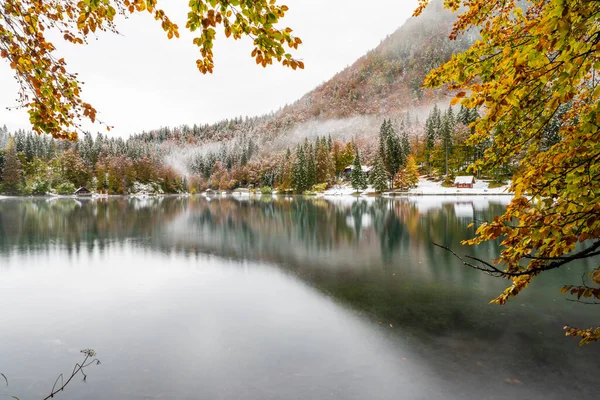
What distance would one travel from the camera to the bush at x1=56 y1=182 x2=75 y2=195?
112 metres

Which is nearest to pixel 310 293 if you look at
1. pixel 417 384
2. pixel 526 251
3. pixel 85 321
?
pixel 417 384

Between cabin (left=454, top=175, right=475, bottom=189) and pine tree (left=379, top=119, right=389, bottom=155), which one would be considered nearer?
cabin (left=454, top=175, right=475, bottom=189)

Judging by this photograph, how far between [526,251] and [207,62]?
404 centimetres

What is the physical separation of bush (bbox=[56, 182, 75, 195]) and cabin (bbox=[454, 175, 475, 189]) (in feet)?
404

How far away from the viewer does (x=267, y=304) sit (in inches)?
444

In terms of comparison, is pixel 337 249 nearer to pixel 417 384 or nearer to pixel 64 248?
pixel 417 384

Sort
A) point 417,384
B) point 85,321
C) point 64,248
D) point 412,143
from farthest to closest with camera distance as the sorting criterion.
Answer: point 412,143, point 64,248, point 85,321, point 417,384

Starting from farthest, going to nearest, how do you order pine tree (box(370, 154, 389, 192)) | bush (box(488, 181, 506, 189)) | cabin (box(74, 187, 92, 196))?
cabin (box(74, 187, 92, 196))
pine tree (box(370, 154, 389, 192))
bush (box(488, 181, 506, 189))

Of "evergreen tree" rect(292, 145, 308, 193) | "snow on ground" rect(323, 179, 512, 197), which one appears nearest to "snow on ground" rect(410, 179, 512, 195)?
"snow on ground" rect(323, 179, 512, 197)

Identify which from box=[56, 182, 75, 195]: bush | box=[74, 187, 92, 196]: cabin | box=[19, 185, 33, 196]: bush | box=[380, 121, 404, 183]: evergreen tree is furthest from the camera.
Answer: box=[74, 187, 92, 196]: cabin

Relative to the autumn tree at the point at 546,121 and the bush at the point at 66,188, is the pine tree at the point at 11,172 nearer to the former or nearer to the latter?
the bush at the point at 66,188

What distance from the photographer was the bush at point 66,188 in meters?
112

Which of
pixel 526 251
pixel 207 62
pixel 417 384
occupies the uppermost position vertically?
pixel 207 62

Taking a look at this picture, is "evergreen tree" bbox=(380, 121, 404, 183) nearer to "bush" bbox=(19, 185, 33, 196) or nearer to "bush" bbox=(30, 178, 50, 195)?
"bush" bbox=(30, 178, 50, 195)
